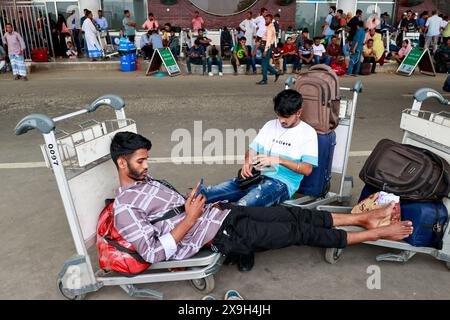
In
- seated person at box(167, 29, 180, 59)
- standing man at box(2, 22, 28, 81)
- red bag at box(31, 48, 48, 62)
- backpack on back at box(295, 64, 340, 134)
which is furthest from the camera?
seated person at box(167, 29, 180, 59)

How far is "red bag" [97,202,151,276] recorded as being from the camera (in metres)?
2.31

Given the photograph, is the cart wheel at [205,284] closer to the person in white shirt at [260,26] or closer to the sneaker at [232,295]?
the sneaker at [232,295]

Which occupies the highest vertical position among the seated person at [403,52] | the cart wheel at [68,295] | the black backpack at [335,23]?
the black backpack at [335,23]

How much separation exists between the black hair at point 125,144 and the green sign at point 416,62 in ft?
36.7

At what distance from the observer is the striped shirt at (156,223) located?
2.22 meters

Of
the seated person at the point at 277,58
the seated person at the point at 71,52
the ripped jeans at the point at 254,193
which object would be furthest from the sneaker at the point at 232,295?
the seated person at the point at 71,52

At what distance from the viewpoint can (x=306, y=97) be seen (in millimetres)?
3283

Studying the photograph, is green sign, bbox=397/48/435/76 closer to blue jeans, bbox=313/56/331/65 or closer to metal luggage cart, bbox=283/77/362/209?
blue jeans, bbox=313/56/331/65

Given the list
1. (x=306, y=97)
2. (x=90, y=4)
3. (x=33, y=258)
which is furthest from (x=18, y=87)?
(x=306, y=97)

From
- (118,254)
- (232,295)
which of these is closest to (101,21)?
(118,254)

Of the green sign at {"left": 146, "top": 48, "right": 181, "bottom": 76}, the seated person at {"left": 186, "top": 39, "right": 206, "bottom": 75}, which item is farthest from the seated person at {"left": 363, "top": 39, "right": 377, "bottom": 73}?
the green sign at {"left": 146, "top": 48, "right": 181, "bottom": 76}

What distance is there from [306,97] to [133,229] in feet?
6.24

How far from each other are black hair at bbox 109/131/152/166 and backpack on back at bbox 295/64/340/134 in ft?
4.99

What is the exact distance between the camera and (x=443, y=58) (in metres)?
11.7
